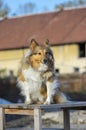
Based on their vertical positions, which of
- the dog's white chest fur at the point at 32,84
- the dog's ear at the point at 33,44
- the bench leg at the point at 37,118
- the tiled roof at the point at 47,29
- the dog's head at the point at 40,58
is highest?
Answer: the tiled roof at the point at 47,29

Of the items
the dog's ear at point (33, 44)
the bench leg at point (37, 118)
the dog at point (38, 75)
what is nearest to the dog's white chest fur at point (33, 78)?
the dog at point (38, 75)

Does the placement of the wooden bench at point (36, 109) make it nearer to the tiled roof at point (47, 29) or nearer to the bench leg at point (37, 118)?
the bench leg at point (37, 118)

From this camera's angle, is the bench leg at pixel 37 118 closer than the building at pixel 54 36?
Yes

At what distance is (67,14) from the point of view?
6159 cm

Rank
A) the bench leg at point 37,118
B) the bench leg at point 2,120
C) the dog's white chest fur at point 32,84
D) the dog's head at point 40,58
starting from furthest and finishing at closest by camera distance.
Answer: the bench leg at point 2,120, the dog's white chest fur at point 32,84, the dog's head at point 40,58, the bench leg at point 37,118

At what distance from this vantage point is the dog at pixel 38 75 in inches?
389

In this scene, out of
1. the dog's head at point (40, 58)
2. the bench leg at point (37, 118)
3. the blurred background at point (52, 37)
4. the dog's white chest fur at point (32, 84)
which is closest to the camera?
the bench leg at point (37, 118)

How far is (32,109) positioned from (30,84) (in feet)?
2.35

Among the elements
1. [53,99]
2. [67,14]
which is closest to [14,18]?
[67,14]

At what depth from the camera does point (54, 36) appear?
5812cm

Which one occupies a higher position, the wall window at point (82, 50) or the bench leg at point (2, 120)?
the wall window at point (82, 50)

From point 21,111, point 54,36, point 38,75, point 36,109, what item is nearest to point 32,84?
point 38,75

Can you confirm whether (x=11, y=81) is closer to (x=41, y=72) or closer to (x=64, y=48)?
(x=64, y=48)

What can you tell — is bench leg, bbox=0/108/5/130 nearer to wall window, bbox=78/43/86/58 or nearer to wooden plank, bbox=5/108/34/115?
wooden plank, bbox=5/108/34/115
